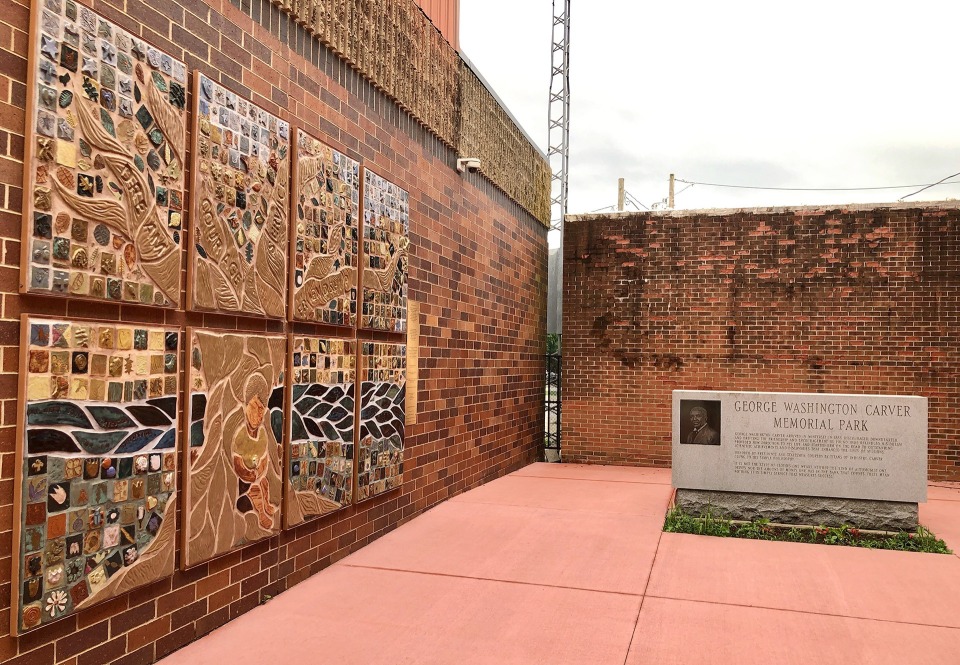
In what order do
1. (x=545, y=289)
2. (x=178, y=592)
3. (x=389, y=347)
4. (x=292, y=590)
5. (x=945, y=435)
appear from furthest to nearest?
(x=545, y=289)
(x=945, y=435)
(x=389, y=347)
(x=292, y=590)
(x=178, y=592)

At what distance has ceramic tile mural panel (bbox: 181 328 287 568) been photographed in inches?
159

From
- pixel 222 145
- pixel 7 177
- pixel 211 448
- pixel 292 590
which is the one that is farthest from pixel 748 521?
pixel 7 177

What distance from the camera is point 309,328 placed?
5.30 m

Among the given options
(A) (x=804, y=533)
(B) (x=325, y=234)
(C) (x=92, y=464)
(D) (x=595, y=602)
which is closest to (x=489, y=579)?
(D) (x=595, y=602)

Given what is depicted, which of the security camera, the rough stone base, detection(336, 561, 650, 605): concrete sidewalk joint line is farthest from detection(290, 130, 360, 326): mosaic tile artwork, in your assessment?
the rough stone base

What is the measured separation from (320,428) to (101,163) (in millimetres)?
2490

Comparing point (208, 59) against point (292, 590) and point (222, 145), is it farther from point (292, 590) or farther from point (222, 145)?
point (292, 590)

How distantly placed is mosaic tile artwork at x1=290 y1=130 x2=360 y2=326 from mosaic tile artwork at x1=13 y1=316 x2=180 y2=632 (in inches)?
53.0

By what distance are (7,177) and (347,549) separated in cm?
377

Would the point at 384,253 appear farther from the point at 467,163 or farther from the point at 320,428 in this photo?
the point at 467,163

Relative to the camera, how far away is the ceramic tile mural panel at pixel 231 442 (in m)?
4.05

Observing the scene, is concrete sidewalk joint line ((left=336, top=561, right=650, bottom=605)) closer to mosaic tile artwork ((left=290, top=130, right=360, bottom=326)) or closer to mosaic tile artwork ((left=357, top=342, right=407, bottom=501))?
mosaic tile artwork ((left=357, top=342, right=407, bottom=501))

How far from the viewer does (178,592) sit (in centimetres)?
400

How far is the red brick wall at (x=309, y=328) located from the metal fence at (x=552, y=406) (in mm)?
511
